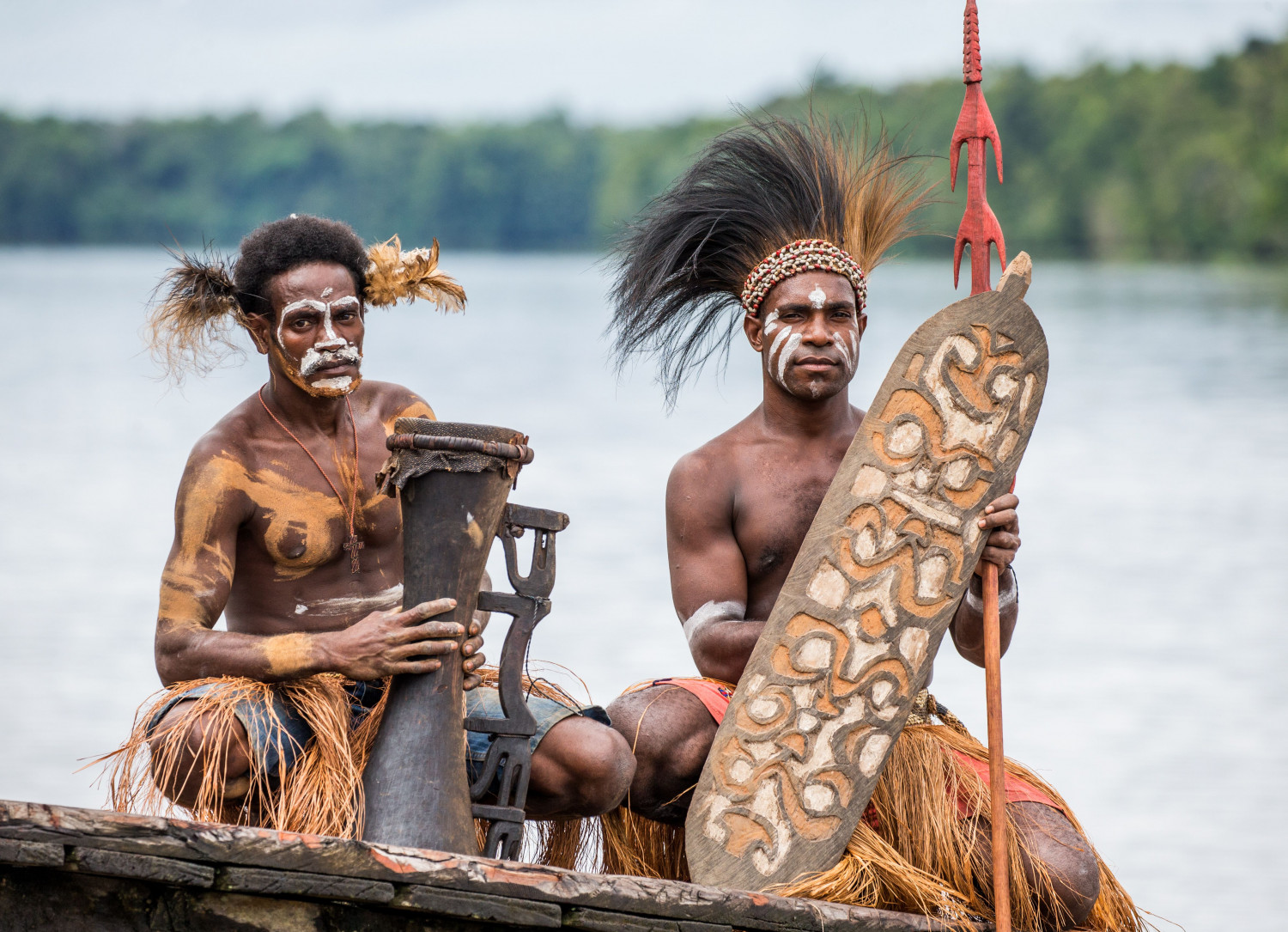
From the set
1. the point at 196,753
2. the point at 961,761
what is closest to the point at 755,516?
the point at 961,761

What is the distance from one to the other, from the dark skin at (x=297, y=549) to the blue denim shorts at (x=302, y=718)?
3cm

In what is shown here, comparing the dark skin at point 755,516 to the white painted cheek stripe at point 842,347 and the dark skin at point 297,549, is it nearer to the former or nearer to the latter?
the white painted cheek stripe at point 842,347

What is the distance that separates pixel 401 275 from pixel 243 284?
0.36 m

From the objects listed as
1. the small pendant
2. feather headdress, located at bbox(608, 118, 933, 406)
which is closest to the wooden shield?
feather headdress, located at bbox(608, 118, 933, 406)

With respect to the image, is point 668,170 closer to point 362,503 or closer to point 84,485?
point 84,485

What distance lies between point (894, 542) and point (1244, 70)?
152 feet

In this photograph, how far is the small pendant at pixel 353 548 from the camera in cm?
383

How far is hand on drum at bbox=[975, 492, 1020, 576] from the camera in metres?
3.57

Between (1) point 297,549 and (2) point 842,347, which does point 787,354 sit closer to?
(2) point 842,347

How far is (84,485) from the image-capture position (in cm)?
1898

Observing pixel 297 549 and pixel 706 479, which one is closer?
pixel 297 549

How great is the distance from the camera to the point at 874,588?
354cm

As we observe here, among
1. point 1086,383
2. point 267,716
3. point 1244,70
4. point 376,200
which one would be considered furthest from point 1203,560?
point 1244,70

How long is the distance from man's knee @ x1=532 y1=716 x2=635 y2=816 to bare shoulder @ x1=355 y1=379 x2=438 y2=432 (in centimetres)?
87
